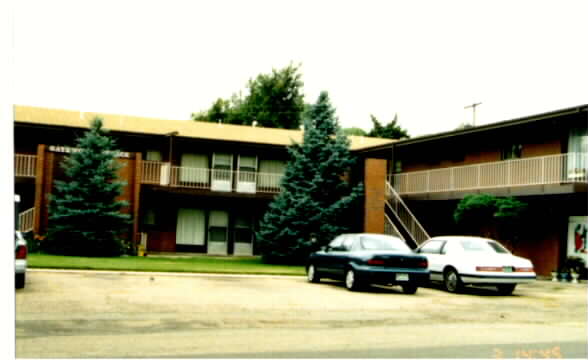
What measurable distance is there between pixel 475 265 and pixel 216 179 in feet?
55.5

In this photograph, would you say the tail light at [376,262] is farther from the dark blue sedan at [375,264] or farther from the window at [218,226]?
the window at [218,226]

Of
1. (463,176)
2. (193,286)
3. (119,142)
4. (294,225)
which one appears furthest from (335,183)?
(193,286)

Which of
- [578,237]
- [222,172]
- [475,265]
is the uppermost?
[222,172]

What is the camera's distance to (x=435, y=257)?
18328mm

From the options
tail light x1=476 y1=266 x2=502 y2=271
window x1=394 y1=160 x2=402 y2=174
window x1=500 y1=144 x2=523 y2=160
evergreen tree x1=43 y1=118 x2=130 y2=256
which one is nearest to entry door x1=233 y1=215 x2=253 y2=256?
evergreen tree x1=43 y1=118 x2=130 y2=256

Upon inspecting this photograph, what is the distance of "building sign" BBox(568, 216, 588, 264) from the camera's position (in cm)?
2281

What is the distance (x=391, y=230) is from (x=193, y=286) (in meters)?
13.8

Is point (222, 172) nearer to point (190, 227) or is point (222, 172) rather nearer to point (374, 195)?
point (190, 227)

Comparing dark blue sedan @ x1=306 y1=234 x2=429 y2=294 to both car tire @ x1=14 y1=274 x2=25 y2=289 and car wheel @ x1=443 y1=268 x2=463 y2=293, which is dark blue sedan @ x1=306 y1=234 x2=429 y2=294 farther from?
car tire @ x1=14 y1=274 x2=25 y2=289

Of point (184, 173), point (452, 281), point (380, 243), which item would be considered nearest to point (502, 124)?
point (452, 281)

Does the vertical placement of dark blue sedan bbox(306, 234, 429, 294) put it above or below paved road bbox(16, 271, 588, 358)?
above

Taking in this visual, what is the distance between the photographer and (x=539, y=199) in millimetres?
24250

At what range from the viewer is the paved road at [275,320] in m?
8.66

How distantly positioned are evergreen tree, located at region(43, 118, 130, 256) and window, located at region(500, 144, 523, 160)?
46.6 feet
